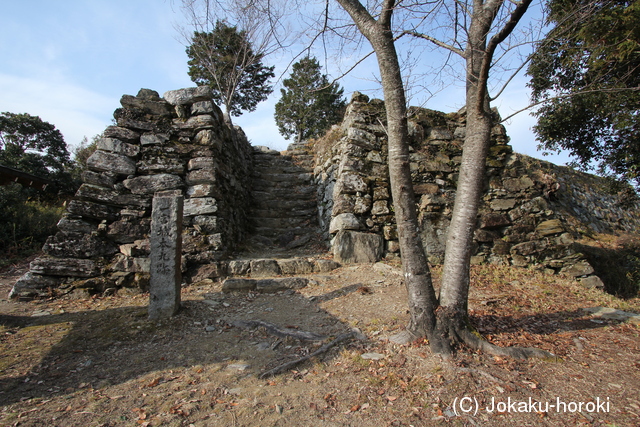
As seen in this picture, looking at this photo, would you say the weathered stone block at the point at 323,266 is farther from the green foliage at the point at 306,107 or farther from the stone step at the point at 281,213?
the green foliage at the point at 306,107

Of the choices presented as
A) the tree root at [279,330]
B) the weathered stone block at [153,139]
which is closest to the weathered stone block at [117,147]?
the weathered stone block at [153,139]

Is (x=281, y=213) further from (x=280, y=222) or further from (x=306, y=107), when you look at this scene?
(x=306, y=107)

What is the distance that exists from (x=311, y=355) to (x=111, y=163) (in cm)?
494

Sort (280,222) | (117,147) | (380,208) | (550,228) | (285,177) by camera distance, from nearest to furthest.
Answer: (117,147), (380,208), (550,228), (280,222), (285,177)

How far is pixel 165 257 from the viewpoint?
14.0ft

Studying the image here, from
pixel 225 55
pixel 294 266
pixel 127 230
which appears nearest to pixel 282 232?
pixel 294 266

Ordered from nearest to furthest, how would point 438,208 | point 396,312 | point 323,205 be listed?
point 396,312
point 438,208
point 323,205

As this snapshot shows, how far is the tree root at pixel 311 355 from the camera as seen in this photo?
9.35 feet

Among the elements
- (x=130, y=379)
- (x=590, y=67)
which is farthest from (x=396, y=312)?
(x=590, y=67)

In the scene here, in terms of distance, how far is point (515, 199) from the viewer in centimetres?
669

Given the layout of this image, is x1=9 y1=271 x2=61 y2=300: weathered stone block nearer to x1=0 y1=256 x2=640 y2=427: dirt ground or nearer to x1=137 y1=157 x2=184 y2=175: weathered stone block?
x1=0 y1=256 x2=640 y2=427: dirt ground

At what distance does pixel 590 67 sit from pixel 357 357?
808 cm

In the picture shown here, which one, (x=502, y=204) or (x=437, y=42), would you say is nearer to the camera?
(x=437, y=42)

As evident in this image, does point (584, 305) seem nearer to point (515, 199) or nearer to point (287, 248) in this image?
point (515, 199)
